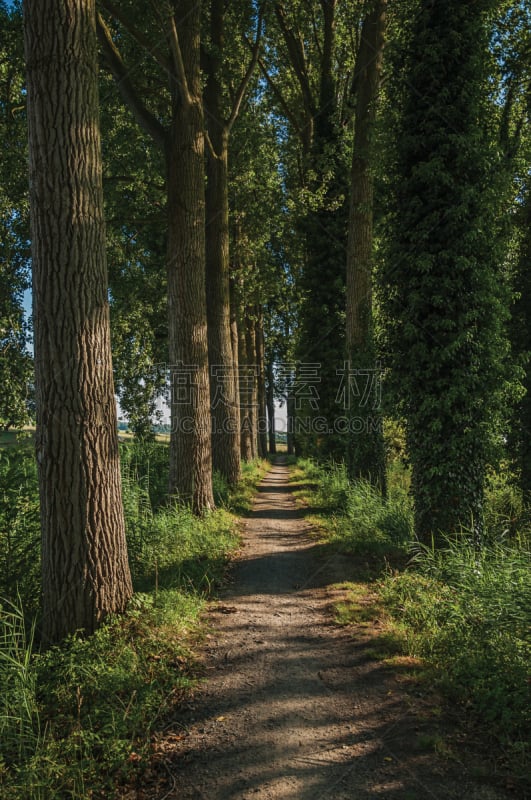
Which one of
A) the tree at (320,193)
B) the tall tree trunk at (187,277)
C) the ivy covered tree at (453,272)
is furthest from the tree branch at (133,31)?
the tree at (320,193)

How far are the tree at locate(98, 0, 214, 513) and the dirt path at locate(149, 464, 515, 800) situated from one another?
11.7 ft

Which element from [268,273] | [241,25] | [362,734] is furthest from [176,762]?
[268,273]

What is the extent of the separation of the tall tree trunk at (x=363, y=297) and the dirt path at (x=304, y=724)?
5981 mm

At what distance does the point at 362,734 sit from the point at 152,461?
9.34m

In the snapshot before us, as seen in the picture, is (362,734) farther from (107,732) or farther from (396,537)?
(396,537)

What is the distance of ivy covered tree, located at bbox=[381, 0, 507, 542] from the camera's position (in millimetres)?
6688

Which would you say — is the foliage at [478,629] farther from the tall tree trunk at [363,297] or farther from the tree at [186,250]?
the tall tree trunk at [363,297]

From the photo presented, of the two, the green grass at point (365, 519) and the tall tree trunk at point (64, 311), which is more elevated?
the tall tree trunk at point (64, 311)

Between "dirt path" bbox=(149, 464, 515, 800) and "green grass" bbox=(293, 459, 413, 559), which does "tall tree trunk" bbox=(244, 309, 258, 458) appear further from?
"dirt path" bbox=(149, 464, 515, 800)

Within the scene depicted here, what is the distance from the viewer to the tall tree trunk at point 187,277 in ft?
28.2

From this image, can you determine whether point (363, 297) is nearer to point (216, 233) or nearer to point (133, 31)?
point (216, 233)

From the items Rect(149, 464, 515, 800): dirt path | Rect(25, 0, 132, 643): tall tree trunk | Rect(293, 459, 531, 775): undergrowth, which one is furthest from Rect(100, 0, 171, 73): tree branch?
A: Rect(293, 459, 531, 775): undergrowth

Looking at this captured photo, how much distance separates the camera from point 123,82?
8.13m

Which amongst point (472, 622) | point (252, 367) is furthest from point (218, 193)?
point (252, 367)
